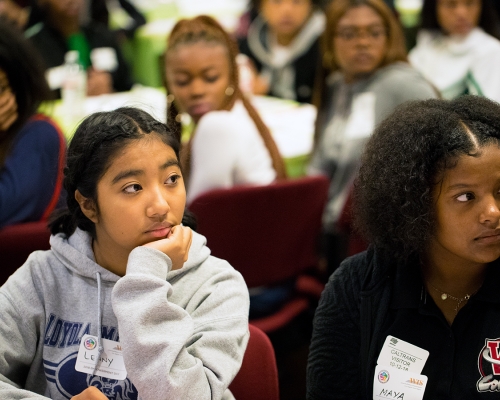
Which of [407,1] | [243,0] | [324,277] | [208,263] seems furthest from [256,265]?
[243,0]

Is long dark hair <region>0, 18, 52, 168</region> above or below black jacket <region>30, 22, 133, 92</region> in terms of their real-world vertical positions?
Answer: above

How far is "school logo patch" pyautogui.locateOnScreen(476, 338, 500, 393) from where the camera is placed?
1.32m

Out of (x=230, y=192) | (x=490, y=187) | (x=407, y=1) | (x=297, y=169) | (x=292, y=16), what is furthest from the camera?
(x=407, y=1)

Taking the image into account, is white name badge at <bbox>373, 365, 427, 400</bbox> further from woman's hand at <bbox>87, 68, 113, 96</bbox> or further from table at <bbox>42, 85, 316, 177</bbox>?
woman's hand at <bbox>87, 68, 113, 96</bbox>

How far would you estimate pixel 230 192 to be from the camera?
2076 mm

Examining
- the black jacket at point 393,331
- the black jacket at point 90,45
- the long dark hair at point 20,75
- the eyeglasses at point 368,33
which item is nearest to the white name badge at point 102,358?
the black jacket at point 393,331

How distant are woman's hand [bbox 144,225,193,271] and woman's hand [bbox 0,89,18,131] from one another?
0.95m

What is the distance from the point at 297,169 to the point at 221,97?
0.72 m

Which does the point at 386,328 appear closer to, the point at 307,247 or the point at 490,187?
the point at 490,187

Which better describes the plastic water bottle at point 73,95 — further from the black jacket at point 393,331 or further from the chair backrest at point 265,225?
the black jacket at point 393,331

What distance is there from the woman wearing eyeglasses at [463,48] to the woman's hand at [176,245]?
2.19 meters

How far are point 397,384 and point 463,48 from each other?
2.41 meters

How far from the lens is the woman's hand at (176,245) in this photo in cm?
131

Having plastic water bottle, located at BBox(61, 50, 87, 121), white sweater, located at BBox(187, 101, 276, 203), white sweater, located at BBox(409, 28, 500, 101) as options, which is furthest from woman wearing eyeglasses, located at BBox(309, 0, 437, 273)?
plastic water bottle, located at BBox(61, 50, 87, 121)
